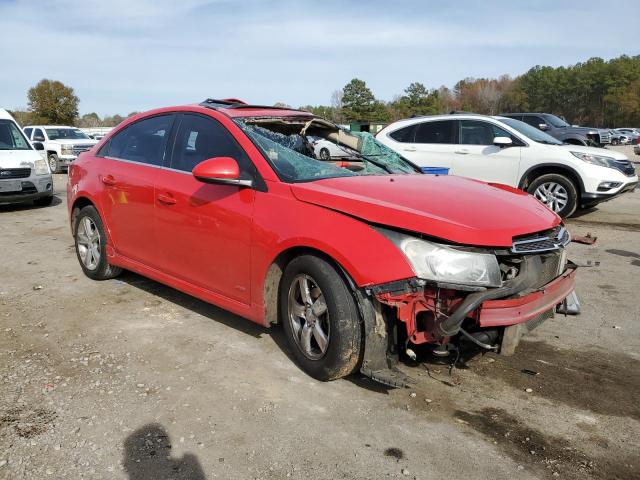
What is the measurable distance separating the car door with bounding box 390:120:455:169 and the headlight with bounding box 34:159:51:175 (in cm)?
697

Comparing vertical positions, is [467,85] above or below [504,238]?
above

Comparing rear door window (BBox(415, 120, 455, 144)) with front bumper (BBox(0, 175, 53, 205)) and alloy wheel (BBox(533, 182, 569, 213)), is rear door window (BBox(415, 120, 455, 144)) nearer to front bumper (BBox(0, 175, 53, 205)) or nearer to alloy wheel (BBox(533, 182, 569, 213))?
alloy wheel (BBox(533, 182, 569, 213))

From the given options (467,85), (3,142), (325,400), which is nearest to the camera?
(325,400)

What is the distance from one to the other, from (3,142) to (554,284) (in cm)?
1077

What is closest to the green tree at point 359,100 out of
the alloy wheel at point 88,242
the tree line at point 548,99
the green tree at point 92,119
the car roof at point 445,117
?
the tree line at point 548,99

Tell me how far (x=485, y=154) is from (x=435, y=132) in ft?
3.52

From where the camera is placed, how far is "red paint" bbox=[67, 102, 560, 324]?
3055 mm

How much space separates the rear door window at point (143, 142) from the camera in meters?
4.59

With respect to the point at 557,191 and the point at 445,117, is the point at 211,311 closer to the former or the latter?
the point at 557,191

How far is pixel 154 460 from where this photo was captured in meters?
2.67

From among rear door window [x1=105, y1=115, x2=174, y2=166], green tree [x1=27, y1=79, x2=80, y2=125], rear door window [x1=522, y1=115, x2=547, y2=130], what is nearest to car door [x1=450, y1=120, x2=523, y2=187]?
rear door window [x1=105, y1=115, x2=174, y2=166]

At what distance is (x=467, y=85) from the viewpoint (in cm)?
13088

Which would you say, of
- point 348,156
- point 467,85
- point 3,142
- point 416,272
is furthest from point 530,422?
point 467,85

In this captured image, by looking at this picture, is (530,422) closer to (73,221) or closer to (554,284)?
(554,284)
